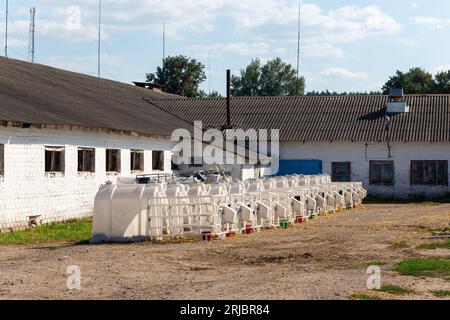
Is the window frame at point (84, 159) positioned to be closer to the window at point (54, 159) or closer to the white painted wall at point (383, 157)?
the window at point (54, 159)

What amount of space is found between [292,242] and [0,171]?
7986mm

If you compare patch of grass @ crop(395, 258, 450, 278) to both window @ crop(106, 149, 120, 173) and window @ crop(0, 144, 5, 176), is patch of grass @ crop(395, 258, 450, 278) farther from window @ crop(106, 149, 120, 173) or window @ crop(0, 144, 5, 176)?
window @ crop(106, 149, 120, 173)

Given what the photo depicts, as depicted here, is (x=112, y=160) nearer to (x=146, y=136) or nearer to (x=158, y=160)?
(x=146, y=136)

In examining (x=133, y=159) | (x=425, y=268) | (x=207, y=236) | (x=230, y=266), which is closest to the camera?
(x=425, y=268)

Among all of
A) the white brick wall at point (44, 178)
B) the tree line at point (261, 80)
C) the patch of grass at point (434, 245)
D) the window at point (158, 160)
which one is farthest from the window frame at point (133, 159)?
the tree line at point (261, 80)

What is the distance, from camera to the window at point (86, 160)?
27.4m

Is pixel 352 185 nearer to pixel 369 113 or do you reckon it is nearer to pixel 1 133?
pixel 369 113

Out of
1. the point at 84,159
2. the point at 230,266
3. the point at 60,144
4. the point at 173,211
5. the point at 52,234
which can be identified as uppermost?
the point at 60,144

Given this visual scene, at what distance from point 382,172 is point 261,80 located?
218ft

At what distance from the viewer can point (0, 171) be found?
73.7 feet

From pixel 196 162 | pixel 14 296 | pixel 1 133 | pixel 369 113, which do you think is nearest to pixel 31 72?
pixel 196 162

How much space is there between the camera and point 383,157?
42375mm

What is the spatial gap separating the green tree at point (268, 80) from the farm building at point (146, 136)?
177 feet

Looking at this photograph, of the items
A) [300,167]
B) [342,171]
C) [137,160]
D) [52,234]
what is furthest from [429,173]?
[52,234]
